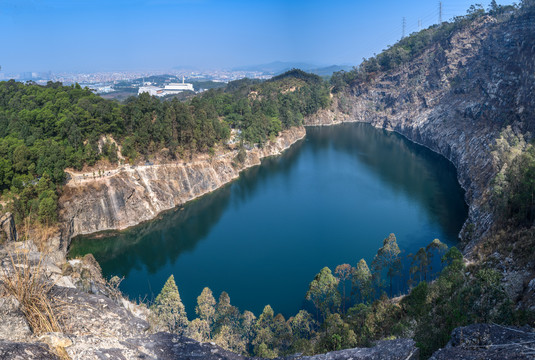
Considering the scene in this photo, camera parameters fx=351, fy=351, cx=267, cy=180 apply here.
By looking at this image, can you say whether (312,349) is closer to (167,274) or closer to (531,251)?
(531,251)

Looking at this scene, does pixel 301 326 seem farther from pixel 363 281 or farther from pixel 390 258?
pixel 390 258

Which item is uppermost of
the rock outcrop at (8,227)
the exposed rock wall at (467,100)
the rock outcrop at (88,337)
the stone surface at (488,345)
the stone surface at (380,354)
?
the exposed rock wall at (467,100)

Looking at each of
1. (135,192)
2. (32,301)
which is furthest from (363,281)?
(135,192)

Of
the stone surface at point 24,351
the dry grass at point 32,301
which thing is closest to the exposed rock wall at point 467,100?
the dry grass at point 32,301

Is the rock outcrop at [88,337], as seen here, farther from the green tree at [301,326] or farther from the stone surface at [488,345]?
the green tree at [301,326]

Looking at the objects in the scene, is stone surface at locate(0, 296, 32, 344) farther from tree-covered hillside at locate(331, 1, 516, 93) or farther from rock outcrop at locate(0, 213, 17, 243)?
tree-covered hillside at locate(331, 1, 516, 93)

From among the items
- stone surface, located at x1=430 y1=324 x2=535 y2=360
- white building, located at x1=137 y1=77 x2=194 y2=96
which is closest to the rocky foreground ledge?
stone surface, located at x1=430 y1=324 x2=535 y2=360

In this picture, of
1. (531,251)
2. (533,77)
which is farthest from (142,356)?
(533,77)
